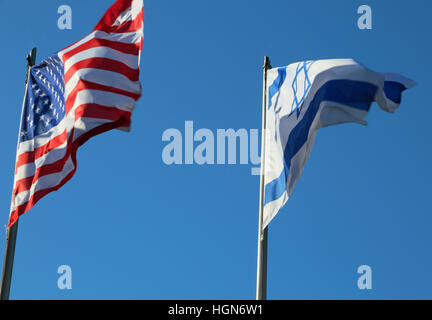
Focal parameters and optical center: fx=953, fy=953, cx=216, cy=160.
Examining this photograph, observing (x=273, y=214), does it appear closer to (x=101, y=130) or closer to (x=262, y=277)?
(x=262, y=277)

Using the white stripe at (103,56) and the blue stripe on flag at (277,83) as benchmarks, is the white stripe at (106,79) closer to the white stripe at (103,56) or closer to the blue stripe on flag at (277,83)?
the white stripe at (103,56)

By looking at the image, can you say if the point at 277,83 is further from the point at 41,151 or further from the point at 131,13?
the point at 41,151

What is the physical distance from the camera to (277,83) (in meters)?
21.4

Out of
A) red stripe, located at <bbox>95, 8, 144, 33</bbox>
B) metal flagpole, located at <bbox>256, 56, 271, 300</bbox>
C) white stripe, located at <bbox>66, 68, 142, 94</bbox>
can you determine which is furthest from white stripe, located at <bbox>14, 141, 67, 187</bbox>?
metal flagpole, located at <bbox>256, 56, 271, 300</bbox>

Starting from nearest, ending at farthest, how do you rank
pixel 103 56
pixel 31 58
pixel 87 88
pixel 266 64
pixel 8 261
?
pixel 8 261 → pixel 87 88 → pixel 103 56 → pixel 31 58 → pixel 266 64

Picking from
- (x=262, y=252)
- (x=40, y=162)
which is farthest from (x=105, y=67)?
(x=262, y=252)

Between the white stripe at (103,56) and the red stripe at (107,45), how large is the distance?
3.0 inches

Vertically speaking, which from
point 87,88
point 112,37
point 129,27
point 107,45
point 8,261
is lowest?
point 8,261

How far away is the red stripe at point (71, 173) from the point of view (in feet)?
61.9

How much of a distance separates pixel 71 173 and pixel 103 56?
9.14 ft

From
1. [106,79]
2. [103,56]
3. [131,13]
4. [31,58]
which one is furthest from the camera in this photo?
[31,58]

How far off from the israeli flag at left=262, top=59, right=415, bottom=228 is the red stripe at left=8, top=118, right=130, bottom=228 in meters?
3.30
